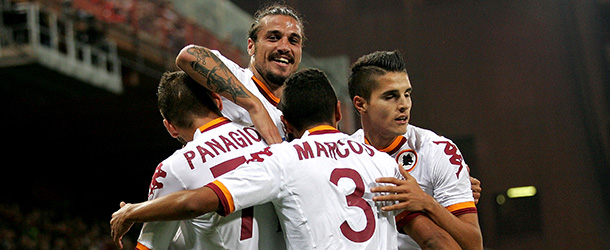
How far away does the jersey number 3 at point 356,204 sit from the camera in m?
2.43

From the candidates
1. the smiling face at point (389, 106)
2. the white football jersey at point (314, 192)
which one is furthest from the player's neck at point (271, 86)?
the white football jersey at point (314, 192)

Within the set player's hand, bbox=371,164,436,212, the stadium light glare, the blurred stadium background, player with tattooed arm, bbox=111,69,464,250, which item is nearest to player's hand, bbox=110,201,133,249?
player with tattooed arm, bbox=111,69,464,250

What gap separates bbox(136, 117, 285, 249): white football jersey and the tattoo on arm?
1.05 ft

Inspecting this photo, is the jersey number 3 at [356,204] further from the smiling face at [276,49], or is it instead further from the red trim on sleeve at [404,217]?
the smiling face at [276,49]

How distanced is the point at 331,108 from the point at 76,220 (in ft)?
38.3

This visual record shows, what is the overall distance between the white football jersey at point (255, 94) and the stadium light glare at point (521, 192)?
9.11 m

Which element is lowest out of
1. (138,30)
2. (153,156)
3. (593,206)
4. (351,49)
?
(593,206)

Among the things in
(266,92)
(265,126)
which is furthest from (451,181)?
(266,92)

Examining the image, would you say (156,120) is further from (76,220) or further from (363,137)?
(363,137)

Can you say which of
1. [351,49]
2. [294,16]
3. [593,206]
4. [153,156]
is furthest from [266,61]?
[153,156]

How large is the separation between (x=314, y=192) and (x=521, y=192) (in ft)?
34.3

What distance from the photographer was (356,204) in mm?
2477

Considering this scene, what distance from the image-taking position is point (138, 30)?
12.8 metres

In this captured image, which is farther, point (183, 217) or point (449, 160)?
point (449, 160)
